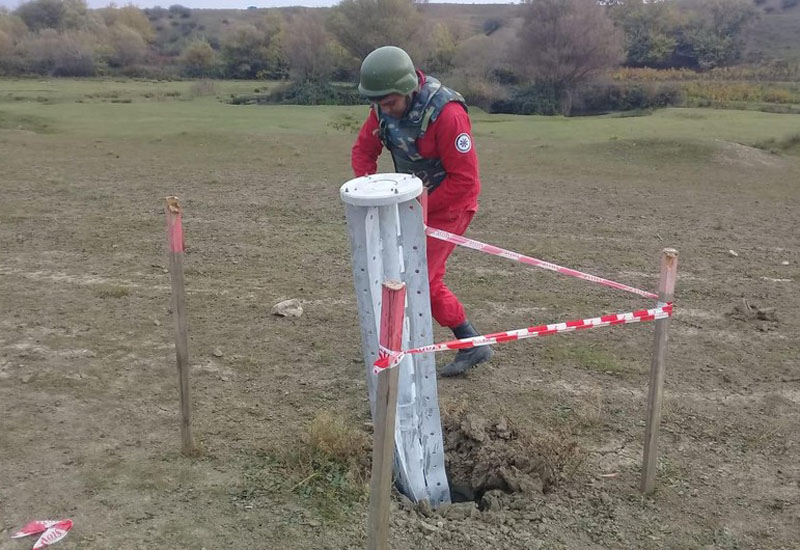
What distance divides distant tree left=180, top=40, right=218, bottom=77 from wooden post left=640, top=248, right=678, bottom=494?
53.2 meters

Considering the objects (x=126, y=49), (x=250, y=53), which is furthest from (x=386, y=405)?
(x=126, y=49)

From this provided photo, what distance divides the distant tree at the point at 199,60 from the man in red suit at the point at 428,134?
51788 mm

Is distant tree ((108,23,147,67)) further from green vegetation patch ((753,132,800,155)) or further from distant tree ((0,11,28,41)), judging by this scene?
green vegetation patch ((753,132,800,155))

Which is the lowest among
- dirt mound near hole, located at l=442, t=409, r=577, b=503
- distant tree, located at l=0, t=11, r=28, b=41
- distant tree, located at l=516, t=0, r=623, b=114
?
dirt mound near hole, located at l=442, t=409, r=577, b=503

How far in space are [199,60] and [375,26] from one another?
1804cm

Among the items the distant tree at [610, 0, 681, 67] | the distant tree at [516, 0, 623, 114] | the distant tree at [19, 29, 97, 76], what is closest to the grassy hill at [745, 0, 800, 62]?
the distant tree at [610, 0, 681, 67]

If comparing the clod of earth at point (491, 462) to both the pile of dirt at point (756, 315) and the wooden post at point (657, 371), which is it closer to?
the wooden post at point (657, 371)

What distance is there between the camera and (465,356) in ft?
17.4

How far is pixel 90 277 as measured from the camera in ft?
24.1

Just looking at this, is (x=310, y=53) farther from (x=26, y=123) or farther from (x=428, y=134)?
(x=428, y=134)

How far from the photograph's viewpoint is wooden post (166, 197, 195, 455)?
11.9ft

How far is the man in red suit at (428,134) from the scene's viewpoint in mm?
4023

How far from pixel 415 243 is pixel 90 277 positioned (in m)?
4.91

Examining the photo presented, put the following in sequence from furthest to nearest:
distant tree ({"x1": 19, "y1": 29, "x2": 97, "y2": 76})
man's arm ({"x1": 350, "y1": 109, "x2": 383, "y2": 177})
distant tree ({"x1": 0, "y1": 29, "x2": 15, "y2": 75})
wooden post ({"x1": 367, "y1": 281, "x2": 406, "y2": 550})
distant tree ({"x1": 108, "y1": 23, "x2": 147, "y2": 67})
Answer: distant tree ({"x1": 108, "y1": 23, "x2": 147, "y2": 67}), distant tree ({"x1": 19, "y1": 29, "x2": 97, "y2": 76}), distant tree ({"x1": 0, "y1": 29, "x2": 15, "y2": 75}), man's arm ({"x1": 350, "y1": 109, "x2": 383, "y2": 177}), wooden post ({"x1": 367, "y1": 281, "x2": 406, "y2": 550})
